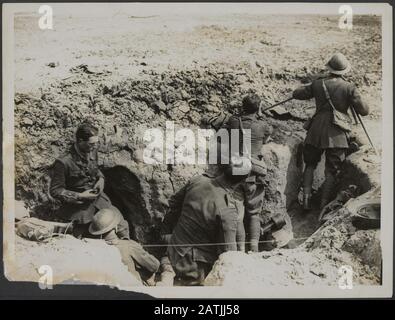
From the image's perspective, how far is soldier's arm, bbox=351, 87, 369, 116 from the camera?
648cm

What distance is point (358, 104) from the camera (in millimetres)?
6488

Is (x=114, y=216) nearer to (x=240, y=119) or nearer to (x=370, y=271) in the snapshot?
(x=240, y=119)

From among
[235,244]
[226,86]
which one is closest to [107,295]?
[235,244]

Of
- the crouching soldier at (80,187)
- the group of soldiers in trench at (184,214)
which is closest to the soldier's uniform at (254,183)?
the group of soldiers in trench at (184,214)

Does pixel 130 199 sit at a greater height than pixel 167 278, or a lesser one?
greater

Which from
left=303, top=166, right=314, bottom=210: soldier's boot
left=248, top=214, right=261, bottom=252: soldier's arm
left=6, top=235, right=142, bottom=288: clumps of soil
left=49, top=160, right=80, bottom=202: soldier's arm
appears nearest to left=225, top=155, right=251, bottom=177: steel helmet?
left=248, top=214, right=261, bottom=252: soldier's arm

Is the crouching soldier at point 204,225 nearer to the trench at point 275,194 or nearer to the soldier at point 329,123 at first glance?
the trench at point 275,194

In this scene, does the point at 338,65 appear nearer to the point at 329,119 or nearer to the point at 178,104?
the point at 329,119

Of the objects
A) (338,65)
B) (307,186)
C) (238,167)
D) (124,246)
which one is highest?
(338,65)

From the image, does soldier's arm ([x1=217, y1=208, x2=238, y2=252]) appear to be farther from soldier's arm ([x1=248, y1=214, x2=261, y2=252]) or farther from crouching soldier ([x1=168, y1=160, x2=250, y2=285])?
soldier's arm ([x1=248, y1=214, x2=261, y2=252])

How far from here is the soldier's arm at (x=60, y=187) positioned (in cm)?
633

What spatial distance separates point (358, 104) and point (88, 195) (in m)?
2.51

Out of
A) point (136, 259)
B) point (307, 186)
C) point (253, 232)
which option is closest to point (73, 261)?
point (136, 259)

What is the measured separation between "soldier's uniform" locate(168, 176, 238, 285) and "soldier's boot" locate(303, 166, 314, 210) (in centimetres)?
64
